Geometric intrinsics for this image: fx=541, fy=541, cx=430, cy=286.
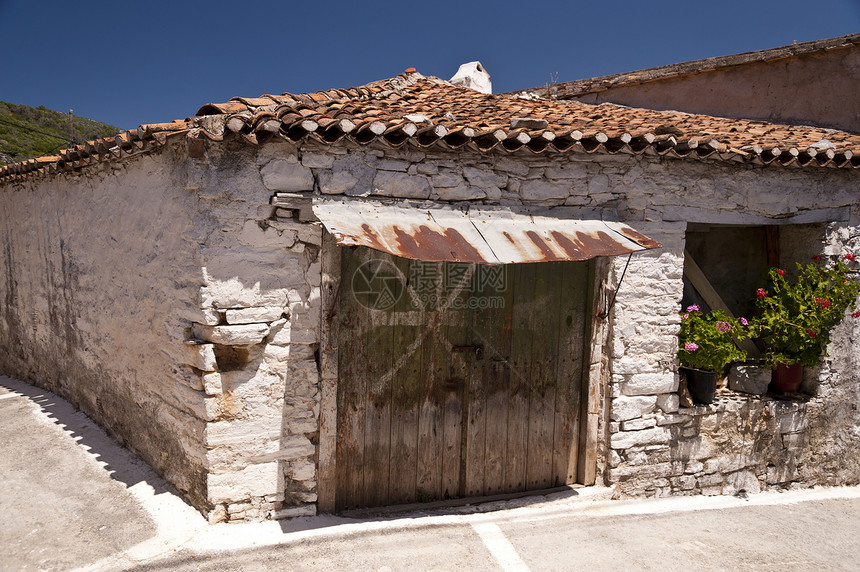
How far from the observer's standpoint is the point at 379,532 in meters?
Result: 3.89

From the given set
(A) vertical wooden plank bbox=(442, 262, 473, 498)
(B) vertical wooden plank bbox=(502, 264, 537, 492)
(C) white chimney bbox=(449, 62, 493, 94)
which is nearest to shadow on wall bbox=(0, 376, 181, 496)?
(A) vertical wooden plank bbox=(442, 262, 473, 498)

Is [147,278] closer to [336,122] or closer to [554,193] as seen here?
[336,122]

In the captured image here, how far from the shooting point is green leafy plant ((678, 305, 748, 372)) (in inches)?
189

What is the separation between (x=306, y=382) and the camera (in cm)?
391

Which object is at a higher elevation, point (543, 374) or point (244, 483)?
point (543, 374)

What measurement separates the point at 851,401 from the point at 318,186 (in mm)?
5686

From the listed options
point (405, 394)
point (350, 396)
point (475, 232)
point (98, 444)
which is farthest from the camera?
point (98, 444)

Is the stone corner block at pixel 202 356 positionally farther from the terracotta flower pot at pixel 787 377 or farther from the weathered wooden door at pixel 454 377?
the terracotta flower pot at pixel 787 377

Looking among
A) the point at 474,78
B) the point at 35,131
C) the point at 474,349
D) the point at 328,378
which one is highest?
the point at 35,131

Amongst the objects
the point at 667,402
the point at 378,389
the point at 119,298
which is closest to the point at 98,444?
the point at 119,298

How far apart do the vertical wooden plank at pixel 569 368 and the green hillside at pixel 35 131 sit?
17260 millimetres

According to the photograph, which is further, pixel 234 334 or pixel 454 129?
pixel 454 129

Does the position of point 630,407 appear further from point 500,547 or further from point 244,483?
point 244,483

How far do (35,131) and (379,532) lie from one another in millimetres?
25951
